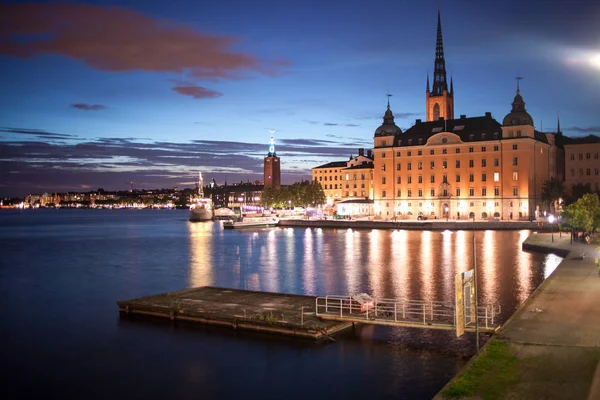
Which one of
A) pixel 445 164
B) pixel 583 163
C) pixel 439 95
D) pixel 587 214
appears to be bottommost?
pixel 587 214

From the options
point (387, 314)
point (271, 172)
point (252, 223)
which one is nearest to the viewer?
point (387, 314)

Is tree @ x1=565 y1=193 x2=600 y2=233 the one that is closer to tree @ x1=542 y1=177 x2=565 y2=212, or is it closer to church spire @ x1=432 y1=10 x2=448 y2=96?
tree @ x1=542 y1=177 x2=565 y2=212

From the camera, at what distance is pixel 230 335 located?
25.6 metres

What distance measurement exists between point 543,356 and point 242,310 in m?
14.4

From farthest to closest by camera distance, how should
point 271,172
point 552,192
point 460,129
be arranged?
point 271,172
point 460,129
point 552,192

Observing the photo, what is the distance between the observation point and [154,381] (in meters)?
21.4

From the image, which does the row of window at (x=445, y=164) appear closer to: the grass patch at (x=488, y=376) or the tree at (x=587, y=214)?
the tree at (x=587, y=214)

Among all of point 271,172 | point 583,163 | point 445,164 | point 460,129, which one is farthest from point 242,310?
point 271,172

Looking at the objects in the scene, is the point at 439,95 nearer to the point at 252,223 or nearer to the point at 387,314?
the point at 252,223

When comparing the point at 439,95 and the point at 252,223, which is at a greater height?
the point at 439,95

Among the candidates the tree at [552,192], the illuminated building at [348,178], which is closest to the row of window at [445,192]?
the tree at [552,192]

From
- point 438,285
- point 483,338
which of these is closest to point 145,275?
point 438,285

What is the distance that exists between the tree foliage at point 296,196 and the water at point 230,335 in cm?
8349

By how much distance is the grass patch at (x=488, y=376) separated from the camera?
1428cm
